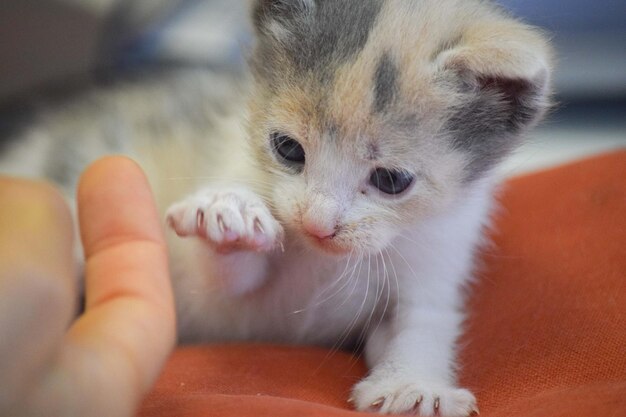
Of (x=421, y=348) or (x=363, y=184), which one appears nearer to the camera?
(x=363, y=184)

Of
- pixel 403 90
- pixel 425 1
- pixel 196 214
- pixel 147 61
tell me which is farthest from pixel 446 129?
pixel 147 61

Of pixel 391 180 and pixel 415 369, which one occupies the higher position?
pixel 391 180

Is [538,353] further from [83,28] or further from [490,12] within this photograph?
[83,28]

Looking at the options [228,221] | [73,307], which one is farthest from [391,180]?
[73,307]

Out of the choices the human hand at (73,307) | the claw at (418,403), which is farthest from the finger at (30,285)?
the claw at (418,403)

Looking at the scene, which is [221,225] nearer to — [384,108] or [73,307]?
[384,108]

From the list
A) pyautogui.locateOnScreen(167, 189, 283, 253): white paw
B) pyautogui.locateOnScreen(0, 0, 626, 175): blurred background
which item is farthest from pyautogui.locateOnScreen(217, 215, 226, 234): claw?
pyautogui.locateOnScreen(0, 0, 626, 175): blurred background

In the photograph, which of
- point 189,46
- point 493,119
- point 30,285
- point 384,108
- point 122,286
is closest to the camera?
point 30,285

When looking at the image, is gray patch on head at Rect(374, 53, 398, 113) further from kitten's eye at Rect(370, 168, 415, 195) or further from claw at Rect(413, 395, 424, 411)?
claw at Rect(413, 395, 424, 411)
